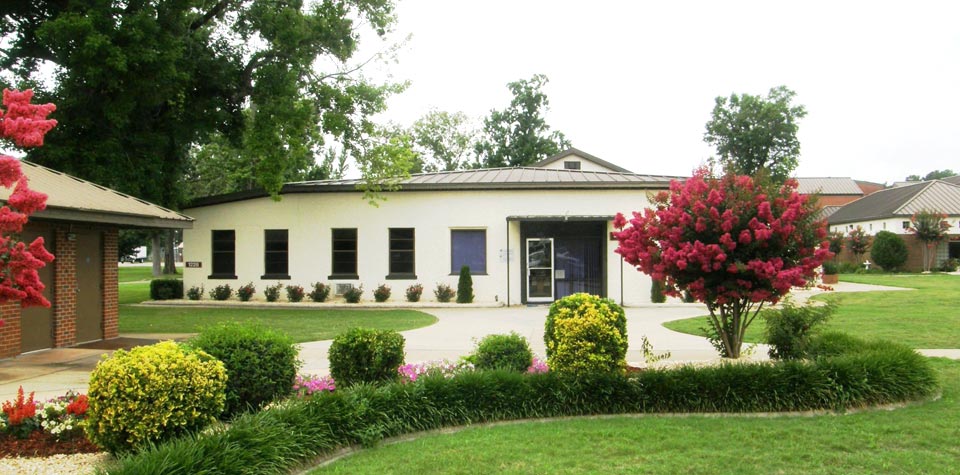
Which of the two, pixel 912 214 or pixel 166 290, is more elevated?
pixel 912 214

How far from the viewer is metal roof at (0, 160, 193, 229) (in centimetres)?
1044

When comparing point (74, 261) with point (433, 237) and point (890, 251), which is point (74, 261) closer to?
point (433, 237)

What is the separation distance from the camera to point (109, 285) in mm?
13430

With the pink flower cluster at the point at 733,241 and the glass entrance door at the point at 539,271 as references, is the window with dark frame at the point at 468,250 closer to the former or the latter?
the glass entrance door at the point at 539,271

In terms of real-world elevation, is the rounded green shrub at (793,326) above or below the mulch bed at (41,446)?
above

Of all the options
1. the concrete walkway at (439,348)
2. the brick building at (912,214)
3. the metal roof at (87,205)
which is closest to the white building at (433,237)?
the concrete walkway at (439,348)

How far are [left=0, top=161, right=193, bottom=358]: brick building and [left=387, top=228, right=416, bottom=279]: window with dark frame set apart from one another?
8.98 m

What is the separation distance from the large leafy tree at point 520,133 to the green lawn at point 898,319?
35.2 m

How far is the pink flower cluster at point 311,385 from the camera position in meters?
7.24

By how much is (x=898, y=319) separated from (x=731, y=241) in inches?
408

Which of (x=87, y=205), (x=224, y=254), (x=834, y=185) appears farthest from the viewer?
(x=834, y=185)

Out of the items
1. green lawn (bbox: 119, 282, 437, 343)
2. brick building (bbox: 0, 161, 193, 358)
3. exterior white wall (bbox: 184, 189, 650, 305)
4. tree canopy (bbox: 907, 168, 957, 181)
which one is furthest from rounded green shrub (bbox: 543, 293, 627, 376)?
tree canopy (bbox: 907, 168, 957, 181)

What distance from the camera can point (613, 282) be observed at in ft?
71.3

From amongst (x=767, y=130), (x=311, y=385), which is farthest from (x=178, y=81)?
(x=767, y=130)
